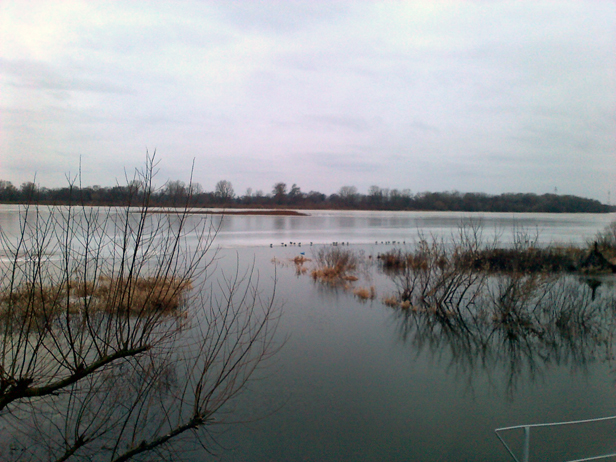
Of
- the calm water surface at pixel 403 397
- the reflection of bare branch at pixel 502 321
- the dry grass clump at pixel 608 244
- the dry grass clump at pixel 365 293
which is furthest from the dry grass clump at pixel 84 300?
the dry grass clump at pixel 608 244

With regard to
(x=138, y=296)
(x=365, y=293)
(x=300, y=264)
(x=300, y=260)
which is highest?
(x=138, y=296)

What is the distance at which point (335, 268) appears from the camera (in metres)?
19.8

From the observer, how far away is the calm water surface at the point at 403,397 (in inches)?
252

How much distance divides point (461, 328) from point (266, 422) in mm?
7516

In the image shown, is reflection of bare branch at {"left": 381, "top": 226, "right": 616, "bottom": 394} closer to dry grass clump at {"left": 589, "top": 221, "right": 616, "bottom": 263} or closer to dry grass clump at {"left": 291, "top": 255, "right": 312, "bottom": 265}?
dry grass clump at {"left": 589, "top": 221, "right": 616, "bottom": 263}

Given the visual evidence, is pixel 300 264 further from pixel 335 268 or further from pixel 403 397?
pixel 403 397

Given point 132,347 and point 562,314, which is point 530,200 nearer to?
point 562,314

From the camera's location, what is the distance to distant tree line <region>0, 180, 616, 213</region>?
200 inches

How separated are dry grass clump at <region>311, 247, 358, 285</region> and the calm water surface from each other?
6.03 m

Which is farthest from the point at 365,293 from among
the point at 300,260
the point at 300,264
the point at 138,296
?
the point at 138,296

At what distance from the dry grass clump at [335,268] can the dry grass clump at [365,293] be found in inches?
77.3

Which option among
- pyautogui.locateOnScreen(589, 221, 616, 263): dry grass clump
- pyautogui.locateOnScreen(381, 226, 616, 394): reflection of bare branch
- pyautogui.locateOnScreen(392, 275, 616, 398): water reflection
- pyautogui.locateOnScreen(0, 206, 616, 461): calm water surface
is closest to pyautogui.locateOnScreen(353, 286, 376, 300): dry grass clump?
pyautogui.locateOnScreen(381, 226, 616, 394): reflection of bare branch

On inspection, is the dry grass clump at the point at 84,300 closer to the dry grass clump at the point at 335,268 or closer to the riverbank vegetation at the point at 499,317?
the riverbank vegetation at the point at 499,317

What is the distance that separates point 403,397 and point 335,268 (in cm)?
1193
